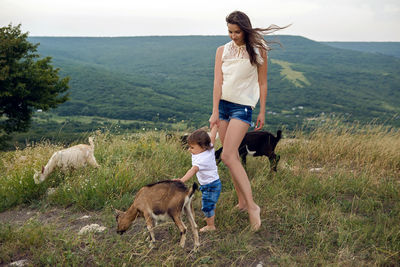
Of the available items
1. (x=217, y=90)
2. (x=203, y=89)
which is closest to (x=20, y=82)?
(x=217, y=90)

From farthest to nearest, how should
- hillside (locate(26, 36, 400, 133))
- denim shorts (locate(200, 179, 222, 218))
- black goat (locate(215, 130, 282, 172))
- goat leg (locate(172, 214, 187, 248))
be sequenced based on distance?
hillside (locate(26, 36, 400, 133))
black goat (locate(215, 130, 282, 172))
denim shorts (locate(200, 179, 222, 218))
goat leg (locate(172, 214, 187, 248))

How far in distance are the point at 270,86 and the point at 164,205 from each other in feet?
Answer: 336

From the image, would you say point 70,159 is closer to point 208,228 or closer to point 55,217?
point 55,217

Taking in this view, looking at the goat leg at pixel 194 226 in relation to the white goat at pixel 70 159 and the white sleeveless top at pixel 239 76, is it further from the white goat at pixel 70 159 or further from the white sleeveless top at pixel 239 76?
the white goat at pixel 70 159

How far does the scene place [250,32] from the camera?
315cm

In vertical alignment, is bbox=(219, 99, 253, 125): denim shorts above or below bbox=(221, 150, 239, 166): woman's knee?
above

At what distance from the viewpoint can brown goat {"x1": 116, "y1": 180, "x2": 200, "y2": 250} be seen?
284cm

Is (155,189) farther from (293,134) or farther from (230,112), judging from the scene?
(293,134)

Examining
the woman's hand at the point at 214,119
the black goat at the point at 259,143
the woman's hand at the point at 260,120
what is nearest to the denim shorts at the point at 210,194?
the woman's hand at the point at 214,119

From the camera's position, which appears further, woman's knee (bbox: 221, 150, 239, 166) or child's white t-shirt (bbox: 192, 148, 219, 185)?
woman's knee (bbox: 221, 150, 239, 166)

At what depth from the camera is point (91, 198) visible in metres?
4.02

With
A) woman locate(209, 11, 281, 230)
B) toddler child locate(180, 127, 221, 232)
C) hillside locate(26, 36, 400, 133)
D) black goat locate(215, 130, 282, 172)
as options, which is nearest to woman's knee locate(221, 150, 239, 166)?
woman locate(209, 11, 281, 230)

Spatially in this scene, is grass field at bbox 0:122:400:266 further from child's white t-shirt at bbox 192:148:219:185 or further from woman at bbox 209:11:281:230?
child's white t-shirt at bbox 192:148:219:185

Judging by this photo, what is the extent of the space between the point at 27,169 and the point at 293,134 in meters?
5.43
